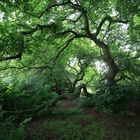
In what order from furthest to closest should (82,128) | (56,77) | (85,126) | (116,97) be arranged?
(56,77)
(116,97)
(85,126)
(82,128)

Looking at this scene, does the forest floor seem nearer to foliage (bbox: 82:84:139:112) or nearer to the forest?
the forest

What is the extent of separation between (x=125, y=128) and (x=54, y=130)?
82.3 inches

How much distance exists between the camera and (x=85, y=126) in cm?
733

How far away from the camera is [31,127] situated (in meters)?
7.31

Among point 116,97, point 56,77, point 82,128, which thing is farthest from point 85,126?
point 56,77

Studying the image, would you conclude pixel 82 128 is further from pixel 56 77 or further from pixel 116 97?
pixel 56 77

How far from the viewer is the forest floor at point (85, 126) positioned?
6.72 m

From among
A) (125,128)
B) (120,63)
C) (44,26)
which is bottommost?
→ (125,128)

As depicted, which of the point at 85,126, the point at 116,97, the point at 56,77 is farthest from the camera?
the point at 56,77

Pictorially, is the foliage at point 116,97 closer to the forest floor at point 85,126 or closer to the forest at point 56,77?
the forest at point 56,77

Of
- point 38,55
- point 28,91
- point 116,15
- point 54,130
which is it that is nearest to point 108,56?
point 116,15

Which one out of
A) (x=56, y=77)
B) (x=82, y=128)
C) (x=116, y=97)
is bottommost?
(x=82, y=128)

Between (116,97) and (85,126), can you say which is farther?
(116,97)

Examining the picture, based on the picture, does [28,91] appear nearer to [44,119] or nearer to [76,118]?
[44,119]
